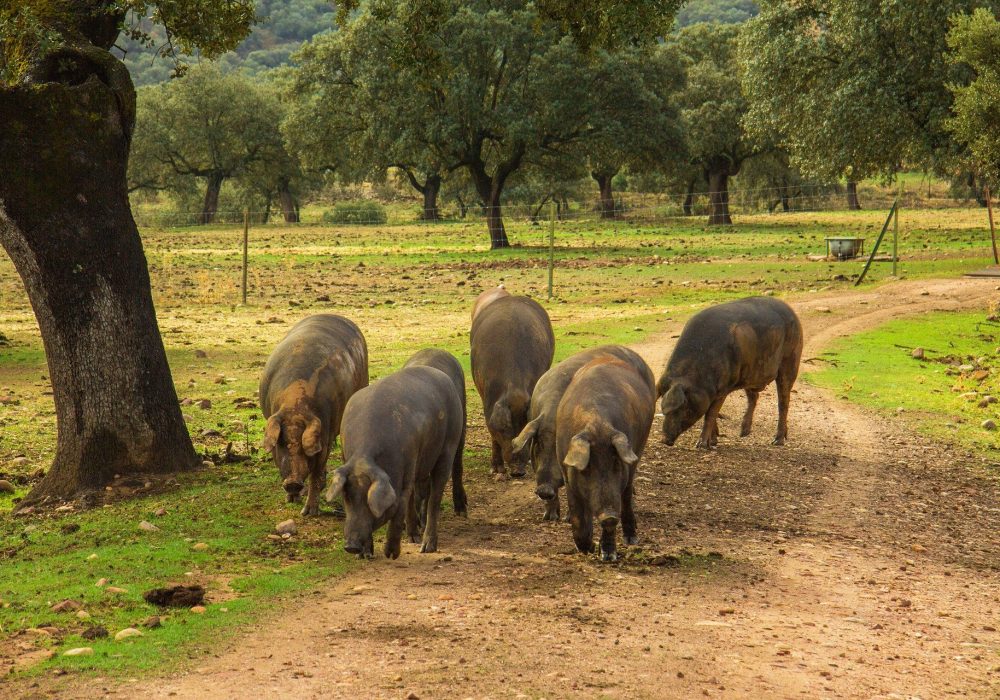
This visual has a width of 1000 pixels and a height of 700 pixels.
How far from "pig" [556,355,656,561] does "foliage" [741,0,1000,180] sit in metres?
25.9

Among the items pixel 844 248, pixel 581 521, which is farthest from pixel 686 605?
pixel 844 248

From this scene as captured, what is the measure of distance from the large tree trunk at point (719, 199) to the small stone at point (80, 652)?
45887mm

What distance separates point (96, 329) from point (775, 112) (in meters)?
30.5

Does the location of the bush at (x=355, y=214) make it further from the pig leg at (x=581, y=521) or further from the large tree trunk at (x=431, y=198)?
the pig leg at (x=581, y=521)

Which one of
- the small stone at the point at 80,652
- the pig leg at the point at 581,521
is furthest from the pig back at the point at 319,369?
the small stone at the point at 80,652

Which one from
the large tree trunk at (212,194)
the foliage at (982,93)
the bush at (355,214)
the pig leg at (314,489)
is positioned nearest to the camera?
the pig leg at (314,489)

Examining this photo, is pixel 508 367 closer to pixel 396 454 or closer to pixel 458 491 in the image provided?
pixel 458 491

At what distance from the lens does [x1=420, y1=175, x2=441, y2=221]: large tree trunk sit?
65.6m

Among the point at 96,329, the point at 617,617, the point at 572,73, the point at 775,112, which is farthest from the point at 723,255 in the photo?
the point at 617,617

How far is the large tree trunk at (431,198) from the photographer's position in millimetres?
65550

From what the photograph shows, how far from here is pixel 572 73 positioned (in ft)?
131

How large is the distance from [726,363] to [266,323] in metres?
13.0

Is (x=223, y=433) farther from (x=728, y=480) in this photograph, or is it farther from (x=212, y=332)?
(x=212, y=332)

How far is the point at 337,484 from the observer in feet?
26.0
